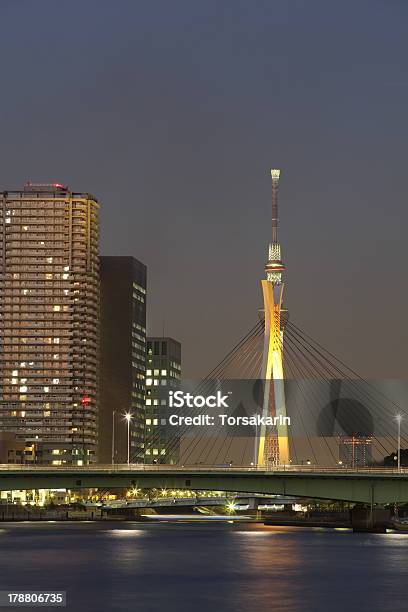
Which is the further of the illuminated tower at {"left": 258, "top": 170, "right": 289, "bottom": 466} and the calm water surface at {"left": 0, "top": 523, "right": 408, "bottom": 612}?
the illuminated tower at {"left": 258, "top": 170, "right": 289, "bottom": 466}

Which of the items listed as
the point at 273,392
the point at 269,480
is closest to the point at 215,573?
the point at 269,480

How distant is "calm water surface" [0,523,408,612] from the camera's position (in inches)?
3421

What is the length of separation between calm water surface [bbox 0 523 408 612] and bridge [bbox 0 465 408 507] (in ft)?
15.8

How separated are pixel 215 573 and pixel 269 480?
53444mm

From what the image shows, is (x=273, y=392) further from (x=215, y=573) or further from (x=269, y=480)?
(x=215, y=573)

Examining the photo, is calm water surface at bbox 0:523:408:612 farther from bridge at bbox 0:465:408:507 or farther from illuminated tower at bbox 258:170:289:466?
illuminated tower at bbox 258:170:289:466

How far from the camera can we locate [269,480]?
161125 millimetres

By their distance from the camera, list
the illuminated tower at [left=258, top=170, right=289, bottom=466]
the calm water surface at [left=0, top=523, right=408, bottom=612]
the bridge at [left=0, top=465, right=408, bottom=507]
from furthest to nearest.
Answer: the illuminated tower at [left=258, top=170, right=289, bottom=466] < the bridge at [left=0, top=465, right=408, bottom=507] < the calm water surface at [left=0, top=523, right=408, bottom=612]

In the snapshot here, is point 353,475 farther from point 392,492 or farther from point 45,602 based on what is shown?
point 45,602

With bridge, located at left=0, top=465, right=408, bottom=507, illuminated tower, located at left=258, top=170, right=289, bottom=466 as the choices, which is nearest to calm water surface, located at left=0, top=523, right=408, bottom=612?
bridge, located at left=0, top=465, right=408, bottom=507

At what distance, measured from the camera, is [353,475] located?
156 metres

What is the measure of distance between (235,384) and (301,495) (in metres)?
41.1

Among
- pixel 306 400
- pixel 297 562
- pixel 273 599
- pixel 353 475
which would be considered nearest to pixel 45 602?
pixel 273 599

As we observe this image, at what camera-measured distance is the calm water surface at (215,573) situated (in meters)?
86.9
